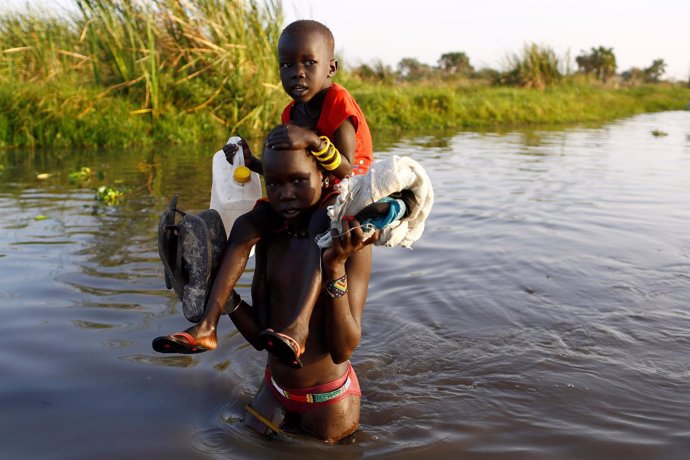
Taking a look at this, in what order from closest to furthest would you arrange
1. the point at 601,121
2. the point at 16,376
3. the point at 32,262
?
1. the point at 16,376
2. the point at 32,262
3. the point at 601,121

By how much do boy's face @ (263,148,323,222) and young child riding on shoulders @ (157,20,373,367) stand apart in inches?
1.2

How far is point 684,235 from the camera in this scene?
20.0 ft

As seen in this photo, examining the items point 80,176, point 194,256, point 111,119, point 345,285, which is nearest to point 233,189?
point 194,256

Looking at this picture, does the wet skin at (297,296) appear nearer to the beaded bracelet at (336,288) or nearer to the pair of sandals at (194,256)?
the beaded bracelet at (336,288)

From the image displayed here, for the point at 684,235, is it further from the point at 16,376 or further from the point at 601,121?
the point at 601,121

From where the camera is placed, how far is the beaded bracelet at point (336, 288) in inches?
95.5

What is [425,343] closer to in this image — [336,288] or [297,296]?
[297,296]

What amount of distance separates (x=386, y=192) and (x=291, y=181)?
36 cm

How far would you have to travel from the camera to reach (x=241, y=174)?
9.50 ft

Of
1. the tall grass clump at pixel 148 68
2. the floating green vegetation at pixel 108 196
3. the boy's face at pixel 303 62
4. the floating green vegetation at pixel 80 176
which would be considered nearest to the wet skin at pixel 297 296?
the boy's face at pixel 303 62

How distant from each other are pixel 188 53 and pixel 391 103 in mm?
6547

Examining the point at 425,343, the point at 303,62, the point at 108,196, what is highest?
the point at 303,62

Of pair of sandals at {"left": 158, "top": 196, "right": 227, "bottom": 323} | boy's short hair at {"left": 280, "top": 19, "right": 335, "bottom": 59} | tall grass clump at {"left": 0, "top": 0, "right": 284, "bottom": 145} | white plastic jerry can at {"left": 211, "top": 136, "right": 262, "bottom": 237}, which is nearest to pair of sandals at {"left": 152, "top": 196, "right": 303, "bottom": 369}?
pair of sandals at {"left": 158, "top": 196, "right": 227, "bottom": 323}

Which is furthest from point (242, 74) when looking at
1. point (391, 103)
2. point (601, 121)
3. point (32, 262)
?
point (601, 121)
